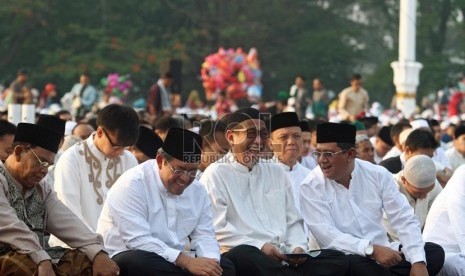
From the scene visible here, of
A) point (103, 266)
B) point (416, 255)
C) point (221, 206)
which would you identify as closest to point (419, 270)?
point (416, 255)

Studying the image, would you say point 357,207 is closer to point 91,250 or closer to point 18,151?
point 91,250

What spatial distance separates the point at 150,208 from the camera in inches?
343

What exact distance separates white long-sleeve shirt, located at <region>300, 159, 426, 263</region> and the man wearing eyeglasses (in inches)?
59.7

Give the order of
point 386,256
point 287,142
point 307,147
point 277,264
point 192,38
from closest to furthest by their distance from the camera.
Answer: point 277,264 → point 386,256 → point 287,142 → point 307,147 → point 192,38

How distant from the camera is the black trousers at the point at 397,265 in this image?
30.2 ft

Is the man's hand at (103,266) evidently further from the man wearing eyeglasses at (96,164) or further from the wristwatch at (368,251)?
the wristwatch at (368,251)

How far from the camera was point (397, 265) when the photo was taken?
9305 mm

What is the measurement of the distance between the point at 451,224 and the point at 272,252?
1.54m

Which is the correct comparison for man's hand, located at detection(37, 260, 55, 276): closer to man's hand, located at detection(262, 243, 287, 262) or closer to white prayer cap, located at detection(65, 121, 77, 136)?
man's hand, located at detection(262, 243, 287, 262)

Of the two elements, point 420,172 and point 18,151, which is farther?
point 420,172

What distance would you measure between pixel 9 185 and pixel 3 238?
365 mm

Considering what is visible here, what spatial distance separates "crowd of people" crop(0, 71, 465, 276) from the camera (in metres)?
8.11

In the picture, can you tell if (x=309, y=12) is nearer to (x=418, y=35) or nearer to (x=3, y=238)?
(x=418, y=35)

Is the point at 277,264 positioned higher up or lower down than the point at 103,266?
lower down
